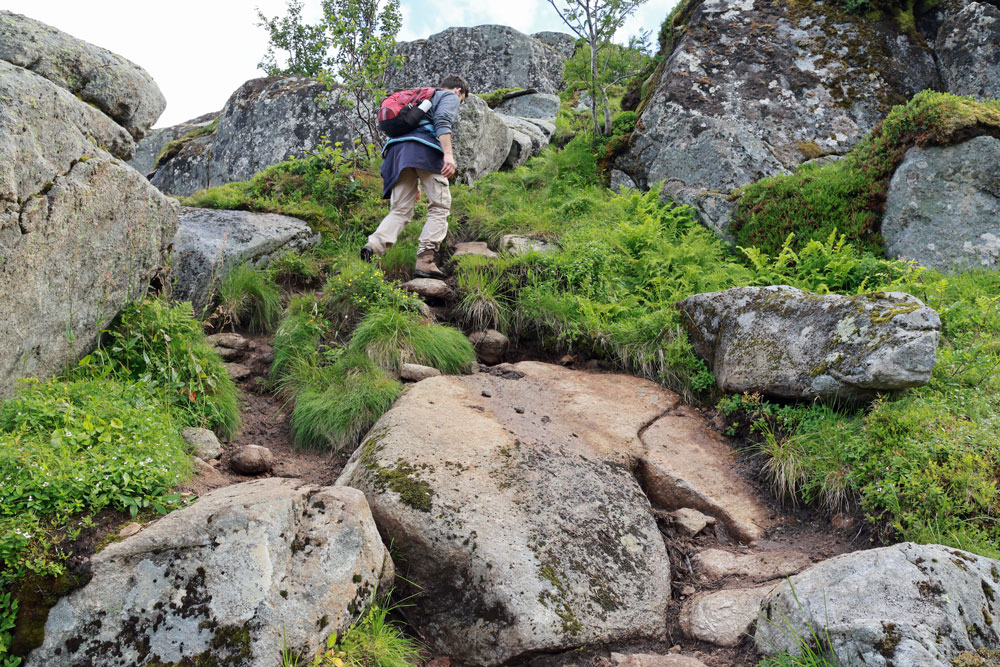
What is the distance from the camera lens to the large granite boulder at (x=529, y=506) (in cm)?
389

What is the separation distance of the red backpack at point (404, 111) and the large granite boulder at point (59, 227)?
3.37m

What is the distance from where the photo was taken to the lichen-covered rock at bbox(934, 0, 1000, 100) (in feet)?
32.2

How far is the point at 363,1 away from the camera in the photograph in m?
11.1

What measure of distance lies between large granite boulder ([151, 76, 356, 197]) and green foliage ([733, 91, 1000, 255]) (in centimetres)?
773

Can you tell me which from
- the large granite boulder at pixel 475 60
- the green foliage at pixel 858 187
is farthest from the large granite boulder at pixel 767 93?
the large granite boulder at pixel 475 60

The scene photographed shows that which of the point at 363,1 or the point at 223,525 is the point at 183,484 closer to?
the point at 223,525

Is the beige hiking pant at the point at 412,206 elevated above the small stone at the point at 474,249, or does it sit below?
above

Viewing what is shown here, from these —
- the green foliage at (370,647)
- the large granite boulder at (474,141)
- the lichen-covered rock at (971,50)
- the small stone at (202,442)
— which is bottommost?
the green foliage at (370,647)

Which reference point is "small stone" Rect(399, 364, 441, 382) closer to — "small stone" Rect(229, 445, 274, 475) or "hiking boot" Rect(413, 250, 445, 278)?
"small stone" Rect(229, 445, 274, 475)

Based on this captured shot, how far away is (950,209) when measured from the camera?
7.76 meters

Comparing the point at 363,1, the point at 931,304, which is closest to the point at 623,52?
the point at 363,1

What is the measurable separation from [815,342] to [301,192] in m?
7.76

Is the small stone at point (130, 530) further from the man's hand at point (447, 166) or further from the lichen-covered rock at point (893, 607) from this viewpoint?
the man's hand at point (447, 166)

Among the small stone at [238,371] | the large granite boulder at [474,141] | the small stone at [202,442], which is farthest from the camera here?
the large granite boulder at [474,141]
